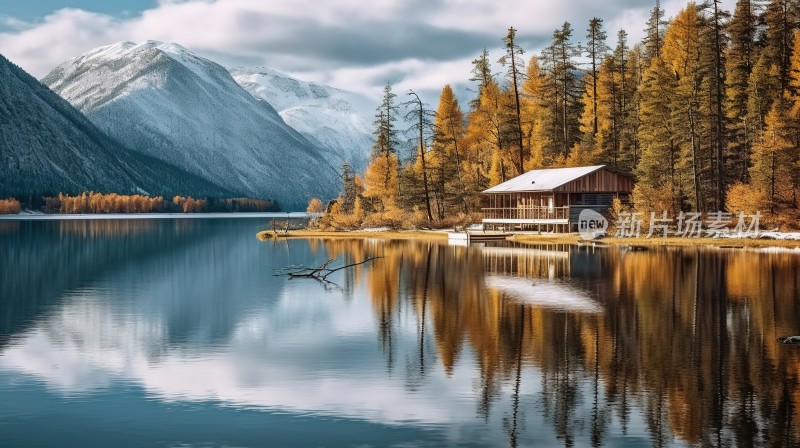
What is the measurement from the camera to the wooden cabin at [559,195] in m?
81.4

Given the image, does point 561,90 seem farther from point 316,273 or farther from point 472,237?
point 316,273

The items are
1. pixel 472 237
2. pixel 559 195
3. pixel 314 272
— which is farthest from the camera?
pixel 559 195

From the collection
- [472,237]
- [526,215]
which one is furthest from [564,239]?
[526,215]

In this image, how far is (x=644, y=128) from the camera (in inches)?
3406

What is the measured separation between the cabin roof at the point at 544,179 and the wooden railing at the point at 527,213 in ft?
7.81

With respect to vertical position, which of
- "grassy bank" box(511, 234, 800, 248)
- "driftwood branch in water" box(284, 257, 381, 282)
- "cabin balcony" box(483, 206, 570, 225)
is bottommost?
"driftwood branch in water" box(284, 257, 381, 282)

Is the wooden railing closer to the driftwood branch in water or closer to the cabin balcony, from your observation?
the cabin balcony

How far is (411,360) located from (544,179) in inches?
2507

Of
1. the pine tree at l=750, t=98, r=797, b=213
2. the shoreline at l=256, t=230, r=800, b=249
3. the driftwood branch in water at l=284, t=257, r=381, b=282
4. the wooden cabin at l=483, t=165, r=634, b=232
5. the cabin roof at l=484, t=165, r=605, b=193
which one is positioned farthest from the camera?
the wooden cabin at l=483, t=165, r=634, b=232

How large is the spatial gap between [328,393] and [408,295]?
735 inches

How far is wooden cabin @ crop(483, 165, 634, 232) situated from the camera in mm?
81438

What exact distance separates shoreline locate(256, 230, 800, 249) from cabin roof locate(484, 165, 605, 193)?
497 cm

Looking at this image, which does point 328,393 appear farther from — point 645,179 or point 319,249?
point 645,179

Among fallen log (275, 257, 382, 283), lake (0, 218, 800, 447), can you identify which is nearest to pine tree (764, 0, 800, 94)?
lake (0, 218, 800, 447)
